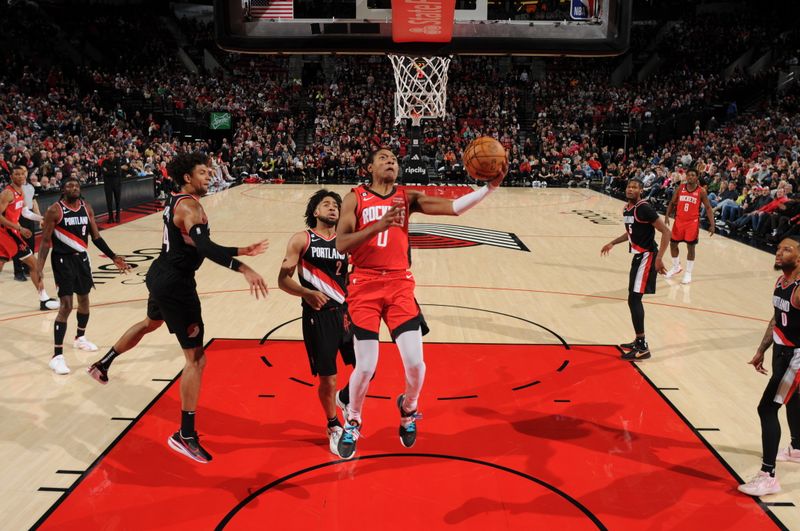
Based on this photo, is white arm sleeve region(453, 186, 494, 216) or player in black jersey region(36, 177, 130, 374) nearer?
white arm sleeve region(453, 186, 494, 216)

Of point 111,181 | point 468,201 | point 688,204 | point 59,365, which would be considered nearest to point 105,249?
point 59,365

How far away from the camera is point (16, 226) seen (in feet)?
24.5

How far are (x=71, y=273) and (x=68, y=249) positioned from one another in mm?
216

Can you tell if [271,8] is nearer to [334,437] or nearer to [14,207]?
[14,207]

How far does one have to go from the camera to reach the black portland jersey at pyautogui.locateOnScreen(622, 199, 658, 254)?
6.23 meters

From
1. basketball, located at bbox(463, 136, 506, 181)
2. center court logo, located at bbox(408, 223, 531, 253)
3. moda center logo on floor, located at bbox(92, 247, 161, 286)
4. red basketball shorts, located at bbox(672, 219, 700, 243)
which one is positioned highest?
basketball, located at bbox(463, 136, 506, 181)

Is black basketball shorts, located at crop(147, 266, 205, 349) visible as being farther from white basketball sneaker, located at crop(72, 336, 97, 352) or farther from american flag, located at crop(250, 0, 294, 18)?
american flag, located at crop(250, 0, 294, 18)

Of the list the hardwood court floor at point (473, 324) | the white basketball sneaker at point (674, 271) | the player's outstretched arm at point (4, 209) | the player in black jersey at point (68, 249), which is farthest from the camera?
the white basketball sneaker at point (674, 271)

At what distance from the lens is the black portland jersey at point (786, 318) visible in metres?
3.79

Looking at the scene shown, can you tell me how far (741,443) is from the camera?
14.9 feet

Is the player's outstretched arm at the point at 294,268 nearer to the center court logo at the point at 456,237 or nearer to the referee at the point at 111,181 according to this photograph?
the center court logo at the point at 456,237

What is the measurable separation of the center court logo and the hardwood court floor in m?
0.06

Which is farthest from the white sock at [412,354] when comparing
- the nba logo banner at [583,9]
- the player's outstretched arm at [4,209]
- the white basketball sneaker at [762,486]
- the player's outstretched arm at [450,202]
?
the nba logo banner at [583,9]

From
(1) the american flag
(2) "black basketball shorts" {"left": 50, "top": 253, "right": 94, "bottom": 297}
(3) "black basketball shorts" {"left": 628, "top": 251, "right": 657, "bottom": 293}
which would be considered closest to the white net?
(1) the american flag
